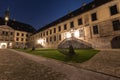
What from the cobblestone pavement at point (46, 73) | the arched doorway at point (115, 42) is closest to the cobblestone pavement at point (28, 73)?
the cobblestone pavement at point (46, 73)

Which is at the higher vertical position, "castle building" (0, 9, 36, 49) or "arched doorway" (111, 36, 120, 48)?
"castle building" (0, 9, 36, 49)

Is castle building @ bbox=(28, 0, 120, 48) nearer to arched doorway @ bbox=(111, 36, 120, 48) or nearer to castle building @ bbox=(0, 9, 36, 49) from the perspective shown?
arched doorway @ bbox=(111, 36, 120, 48)

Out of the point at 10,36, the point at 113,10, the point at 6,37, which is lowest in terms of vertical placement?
the point at 6,37

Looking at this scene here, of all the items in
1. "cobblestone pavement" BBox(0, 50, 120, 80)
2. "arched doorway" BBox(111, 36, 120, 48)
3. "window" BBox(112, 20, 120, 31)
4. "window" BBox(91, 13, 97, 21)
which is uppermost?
"window" BBox(91, 13, 97, 21)

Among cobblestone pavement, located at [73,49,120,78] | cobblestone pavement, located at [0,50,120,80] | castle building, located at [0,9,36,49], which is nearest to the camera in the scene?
cobblestone pavement, located at [0,50,120,80]

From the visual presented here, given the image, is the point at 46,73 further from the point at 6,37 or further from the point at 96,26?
the point at 6,37

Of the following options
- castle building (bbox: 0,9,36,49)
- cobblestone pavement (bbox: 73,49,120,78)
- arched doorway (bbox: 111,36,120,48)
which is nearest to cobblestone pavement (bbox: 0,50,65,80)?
cobblestone pavement (bbox: 73,49,120,78)

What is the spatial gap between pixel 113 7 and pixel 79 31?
9.33m

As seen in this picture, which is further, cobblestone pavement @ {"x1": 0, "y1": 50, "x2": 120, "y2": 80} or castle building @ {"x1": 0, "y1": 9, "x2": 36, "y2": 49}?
castle building @ {"x1": 0, "y1": 9, "x2": 36, "y2": 49}

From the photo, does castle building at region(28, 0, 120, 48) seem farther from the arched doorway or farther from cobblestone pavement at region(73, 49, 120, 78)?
cobblestone pavement at region(73, 49, 120, 78)

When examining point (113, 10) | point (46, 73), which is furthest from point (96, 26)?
point (46, 73)

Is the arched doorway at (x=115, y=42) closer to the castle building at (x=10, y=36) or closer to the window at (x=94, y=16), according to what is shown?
the window at (x=94, y=16)

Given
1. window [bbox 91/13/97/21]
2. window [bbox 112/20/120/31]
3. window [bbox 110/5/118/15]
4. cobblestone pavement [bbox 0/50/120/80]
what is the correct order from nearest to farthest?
1. cobblestone pavement [bbox 0/50/120/80]
2. window [bbox 112/20/120/31]
3. window [bbox 110/5/118/15]
4. window [bbox 91/13/97/21]

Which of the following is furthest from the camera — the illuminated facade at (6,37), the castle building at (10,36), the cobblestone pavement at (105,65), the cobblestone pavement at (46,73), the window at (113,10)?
the castle building at (10,36)
